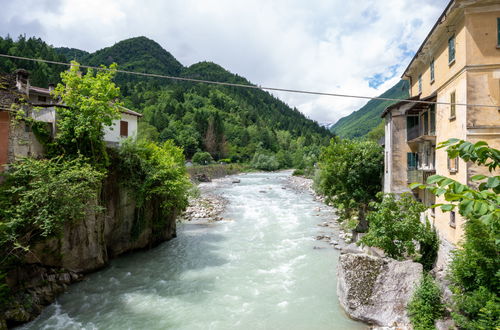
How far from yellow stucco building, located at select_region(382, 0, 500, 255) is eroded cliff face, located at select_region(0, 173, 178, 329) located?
16045 mm

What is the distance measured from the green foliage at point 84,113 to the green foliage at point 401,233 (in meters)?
14.3

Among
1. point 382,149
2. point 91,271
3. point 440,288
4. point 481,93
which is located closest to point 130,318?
point 91,271

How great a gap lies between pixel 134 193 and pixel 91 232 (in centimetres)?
338

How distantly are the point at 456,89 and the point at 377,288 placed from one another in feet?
29.5

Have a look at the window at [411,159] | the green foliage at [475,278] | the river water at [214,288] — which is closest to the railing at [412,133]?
the window at [411,159]

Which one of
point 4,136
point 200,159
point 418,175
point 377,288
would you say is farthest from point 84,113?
point 200,159

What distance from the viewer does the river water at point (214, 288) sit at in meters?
10.9

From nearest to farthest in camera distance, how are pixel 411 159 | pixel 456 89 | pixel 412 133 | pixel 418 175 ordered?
pixel 456 89 < pixel 418 175 < pixel 412 133 < pixel 411 159

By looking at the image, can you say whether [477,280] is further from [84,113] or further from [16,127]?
[16,127]

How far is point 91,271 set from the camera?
14742mm

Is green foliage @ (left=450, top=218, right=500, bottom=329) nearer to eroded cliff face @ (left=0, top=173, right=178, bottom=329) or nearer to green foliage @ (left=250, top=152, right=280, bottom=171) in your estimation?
eroded cliff face @ (left=0, top=173, right=178, bottom=329)

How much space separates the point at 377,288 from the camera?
35.0 ft

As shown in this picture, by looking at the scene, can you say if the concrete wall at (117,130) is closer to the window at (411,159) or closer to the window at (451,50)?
the window at (411,159)

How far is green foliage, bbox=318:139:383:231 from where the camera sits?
1973cm
